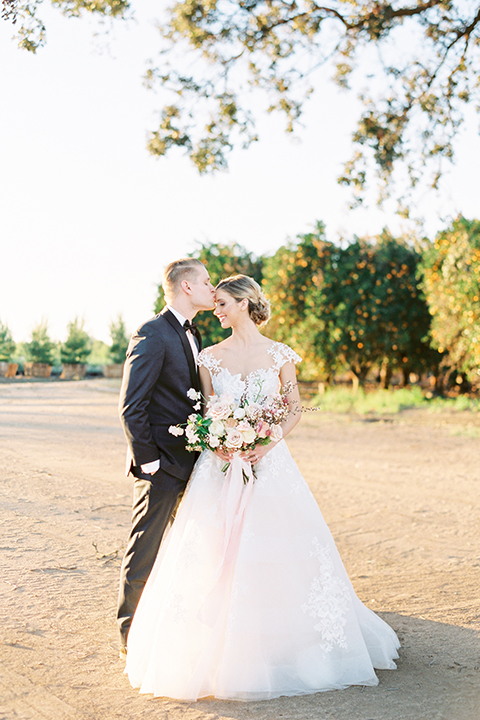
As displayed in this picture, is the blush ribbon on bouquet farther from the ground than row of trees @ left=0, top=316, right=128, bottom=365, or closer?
closer

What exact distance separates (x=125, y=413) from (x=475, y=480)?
23.4 feet

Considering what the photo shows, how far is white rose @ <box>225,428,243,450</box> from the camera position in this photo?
11.7ft

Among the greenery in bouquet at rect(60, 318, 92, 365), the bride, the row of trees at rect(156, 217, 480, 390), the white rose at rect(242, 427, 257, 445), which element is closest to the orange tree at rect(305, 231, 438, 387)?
the row of trees at rect(156, 217, 480, 390)

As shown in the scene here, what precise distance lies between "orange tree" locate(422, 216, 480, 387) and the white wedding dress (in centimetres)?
1133

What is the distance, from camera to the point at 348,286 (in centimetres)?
1928

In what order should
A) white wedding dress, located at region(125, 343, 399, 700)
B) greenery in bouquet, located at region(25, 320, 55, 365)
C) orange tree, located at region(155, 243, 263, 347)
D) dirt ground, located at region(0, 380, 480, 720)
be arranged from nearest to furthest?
dirt ground, located at region(0, 380, 480, 720) < white wedding dress, located at region(125, 343, 399, 700) < greenery in bouquet, located at region(25, 320, 55, 365) < orange tree, located at region(155, 243, 263, 347)

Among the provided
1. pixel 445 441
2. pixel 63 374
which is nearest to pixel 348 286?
pixel 445 441

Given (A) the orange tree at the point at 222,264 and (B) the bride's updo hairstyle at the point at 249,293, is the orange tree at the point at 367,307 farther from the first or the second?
(B) the bride's updo hairstyle at the point at 249,293

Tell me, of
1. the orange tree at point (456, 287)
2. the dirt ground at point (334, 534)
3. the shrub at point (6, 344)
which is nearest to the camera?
the dirt ground at point (334, 534)

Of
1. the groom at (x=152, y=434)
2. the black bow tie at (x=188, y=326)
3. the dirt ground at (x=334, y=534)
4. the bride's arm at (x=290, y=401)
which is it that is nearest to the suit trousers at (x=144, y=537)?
the groom at (x=152, y=434)

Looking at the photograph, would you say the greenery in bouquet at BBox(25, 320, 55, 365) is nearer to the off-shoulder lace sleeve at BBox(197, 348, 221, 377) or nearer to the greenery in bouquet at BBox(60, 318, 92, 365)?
the greenery in bouquet at BBox(60, 318, 92, 365)

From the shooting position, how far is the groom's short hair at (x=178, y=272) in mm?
4031

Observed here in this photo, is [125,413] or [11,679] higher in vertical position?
[125,413]

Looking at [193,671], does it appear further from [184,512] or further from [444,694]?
[444,694]
